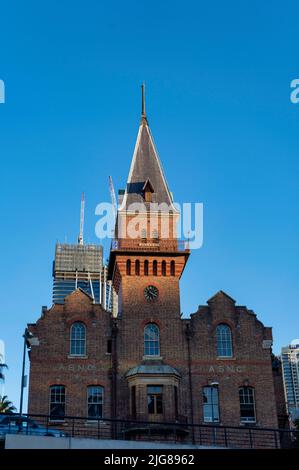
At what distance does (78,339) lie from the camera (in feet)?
128

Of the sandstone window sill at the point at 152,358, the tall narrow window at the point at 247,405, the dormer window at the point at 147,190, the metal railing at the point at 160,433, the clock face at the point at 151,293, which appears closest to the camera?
the metal railing at the point at 160,433

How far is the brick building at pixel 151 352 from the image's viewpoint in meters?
37.3

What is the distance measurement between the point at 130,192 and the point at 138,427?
16595 millimetres

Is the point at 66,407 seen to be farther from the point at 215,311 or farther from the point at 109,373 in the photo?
the point at 215,311

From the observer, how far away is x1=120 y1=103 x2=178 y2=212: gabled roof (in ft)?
145

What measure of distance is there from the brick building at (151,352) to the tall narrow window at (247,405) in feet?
0.20

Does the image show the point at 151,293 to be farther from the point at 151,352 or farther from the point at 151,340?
the point at 151,352

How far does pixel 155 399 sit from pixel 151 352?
312 centimetres

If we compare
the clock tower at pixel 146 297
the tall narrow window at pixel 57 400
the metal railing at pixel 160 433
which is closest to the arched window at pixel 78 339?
the clock tower at pixel 146 297

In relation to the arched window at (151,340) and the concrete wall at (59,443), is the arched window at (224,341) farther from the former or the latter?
the concrete wall at (59,443)

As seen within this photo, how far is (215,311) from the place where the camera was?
133ft

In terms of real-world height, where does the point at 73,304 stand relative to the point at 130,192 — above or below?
below
